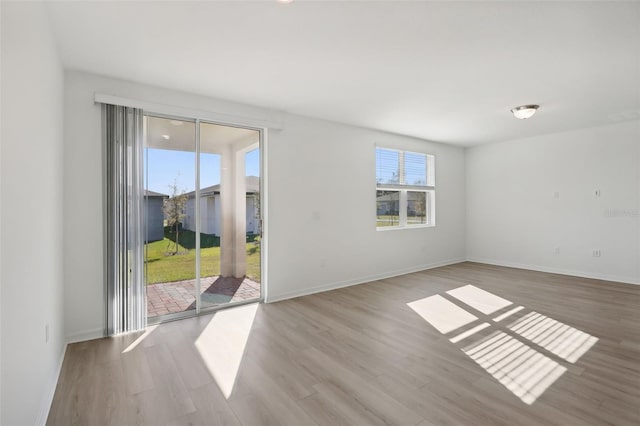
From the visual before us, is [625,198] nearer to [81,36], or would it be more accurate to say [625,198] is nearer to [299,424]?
[299,424]

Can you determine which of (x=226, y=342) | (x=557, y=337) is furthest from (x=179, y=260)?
(x=557, y=337)

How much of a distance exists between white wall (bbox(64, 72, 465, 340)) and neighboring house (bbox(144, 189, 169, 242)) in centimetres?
45

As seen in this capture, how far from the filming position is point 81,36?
2.51 meters

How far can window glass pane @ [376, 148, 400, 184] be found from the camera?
5.89 m

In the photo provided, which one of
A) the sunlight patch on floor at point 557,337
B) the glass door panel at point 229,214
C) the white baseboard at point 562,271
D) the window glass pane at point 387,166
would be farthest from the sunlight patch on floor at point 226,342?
the white baseboard at point 562,271

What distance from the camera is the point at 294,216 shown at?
465cm

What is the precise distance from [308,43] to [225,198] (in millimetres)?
2288

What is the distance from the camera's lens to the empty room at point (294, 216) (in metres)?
2.02

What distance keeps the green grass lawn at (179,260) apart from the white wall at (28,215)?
107cm

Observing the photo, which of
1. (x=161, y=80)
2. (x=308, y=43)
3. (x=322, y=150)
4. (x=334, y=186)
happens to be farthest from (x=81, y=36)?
(x=334, y=186)

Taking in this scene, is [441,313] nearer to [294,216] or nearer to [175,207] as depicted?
[294,216]

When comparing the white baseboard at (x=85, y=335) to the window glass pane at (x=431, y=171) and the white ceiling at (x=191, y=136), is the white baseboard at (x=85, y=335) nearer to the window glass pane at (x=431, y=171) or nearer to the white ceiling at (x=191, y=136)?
the white ceiling at (x=191, y=136)

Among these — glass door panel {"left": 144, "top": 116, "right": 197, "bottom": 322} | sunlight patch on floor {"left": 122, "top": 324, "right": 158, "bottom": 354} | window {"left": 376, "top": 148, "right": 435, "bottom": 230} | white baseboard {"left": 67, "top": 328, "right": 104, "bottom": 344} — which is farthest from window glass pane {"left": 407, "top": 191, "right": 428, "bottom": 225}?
white baseboard {"left": 67, "top": 328, "right": 104, "bottom": 344}

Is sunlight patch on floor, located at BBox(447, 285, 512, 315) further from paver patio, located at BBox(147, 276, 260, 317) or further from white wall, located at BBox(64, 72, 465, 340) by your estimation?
paver patio, located at BBox(147, 276, 260, 317)
